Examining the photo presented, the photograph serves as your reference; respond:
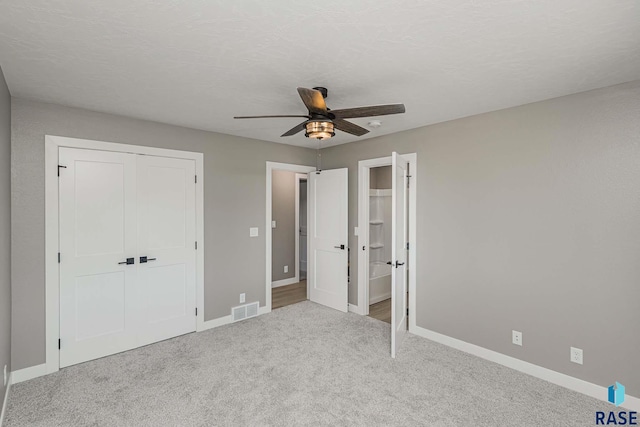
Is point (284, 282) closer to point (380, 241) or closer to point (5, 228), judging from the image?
point (380, 241)

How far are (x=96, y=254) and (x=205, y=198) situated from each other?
1260mm

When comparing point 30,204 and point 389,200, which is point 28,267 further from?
point 389,200

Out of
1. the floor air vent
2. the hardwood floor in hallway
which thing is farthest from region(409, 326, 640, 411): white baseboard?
the floor air vent

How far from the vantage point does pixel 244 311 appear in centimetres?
409

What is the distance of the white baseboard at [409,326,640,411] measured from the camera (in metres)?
2.39

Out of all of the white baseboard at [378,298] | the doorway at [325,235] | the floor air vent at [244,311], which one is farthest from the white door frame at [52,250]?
the white baseboard at [378,298]

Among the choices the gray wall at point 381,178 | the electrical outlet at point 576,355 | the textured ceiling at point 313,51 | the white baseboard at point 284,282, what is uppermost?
the textured ceiling at point 313,51

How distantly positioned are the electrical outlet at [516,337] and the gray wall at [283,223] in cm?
402

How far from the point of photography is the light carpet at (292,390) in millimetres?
2178

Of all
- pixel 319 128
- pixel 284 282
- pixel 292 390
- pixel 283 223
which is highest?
pixel 319 128

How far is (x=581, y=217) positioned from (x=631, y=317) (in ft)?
2.71

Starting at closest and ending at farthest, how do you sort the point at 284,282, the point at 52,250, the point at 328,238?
1. the point at 52,250
2. the point at 328,238
3. the point at 284,282

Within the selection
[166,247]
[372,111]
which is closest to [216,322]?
[166,247]

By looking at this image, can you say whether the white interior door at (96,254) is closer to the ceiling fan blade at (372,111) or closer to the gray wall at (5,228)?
the gray wall at (5,228)
